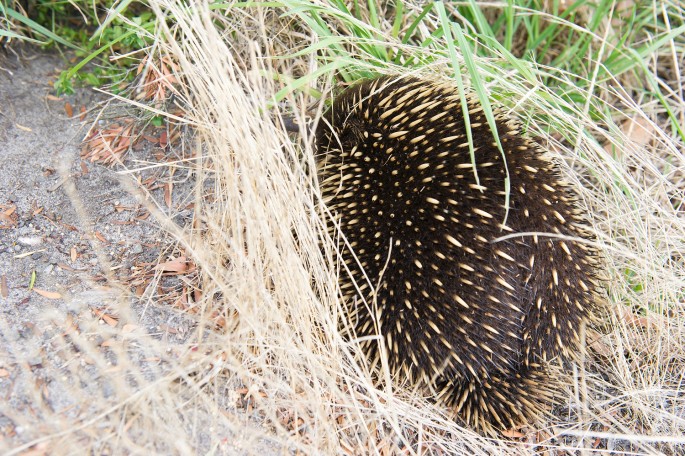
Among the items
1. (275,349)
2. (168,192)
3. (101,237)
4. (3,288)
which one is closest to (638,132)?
(275,349)

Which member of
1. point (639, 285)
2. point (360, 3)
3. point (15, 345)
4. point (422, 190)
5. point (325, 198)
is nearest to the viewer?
point (15, 345)

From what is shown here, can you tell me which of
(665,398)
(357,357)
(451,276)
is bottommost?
(665,398)

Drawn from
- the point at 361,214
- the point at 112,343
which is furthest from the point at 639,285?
the point at 112,343

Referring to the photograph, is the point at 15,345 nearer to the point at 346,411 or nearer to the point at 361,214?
the point at 346,411

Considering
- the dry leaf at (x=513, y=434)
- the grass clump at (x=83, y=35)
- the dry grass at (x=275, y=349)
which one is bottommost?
the dry leaf at (x=513, y=434)

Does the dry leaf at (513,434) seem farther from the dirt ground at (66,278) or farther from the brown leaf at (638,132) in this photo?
the brown leaf at (638,132)

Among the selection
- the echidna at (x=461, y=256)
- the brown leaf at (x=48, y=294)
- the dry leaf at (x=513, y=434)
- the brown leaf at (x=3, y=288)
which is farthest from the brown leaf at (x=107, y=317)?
the dry leaf at (x=513, y=434)
